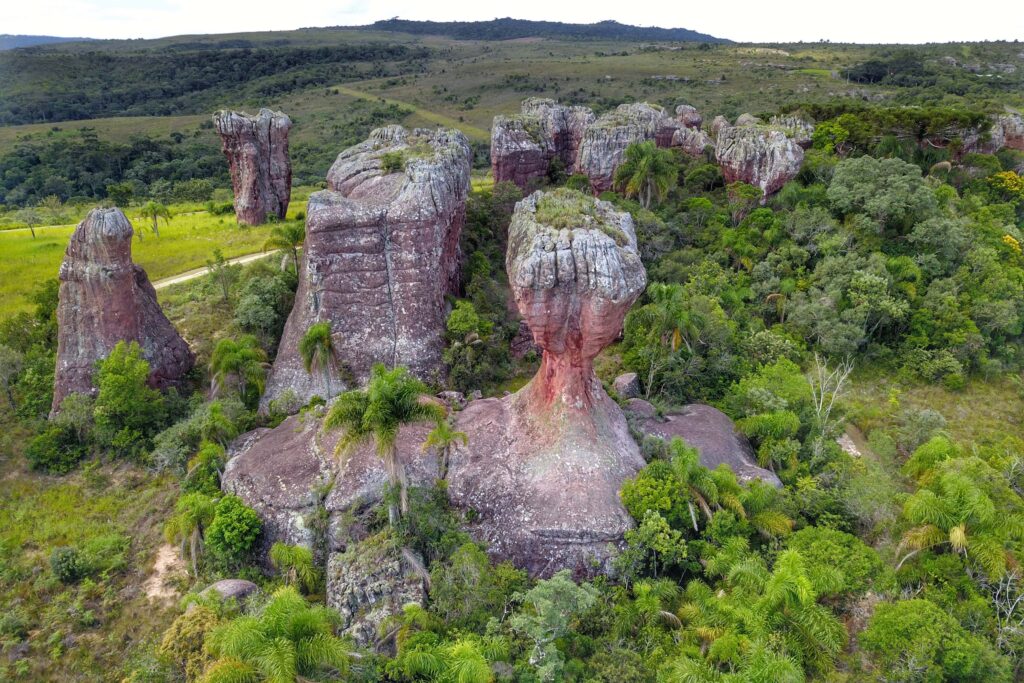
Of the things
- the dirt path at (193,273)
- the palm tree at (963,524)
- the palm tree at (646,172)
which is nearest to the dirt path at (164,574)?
the palm tree at (963,524)

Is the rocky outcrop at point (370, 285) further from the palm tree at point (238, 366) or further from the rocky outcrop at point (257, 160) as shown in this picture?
the rocky outcrop at point (257, 160)

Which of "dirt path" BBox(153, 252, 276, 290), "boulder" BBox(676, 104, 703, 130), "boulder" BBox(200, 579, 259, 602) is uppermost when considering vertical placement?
"boulder" BBox(676, 104, 703, 130)

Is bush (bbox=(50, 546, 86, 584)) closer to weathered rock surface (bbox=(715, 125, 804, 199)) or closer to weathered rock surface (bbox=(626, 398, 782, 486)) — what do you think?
weathered rock surface (bbox=(626, 398, 782, 486))

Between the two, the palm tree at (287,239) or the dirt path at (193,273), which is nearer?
the palm tree at (287,239)

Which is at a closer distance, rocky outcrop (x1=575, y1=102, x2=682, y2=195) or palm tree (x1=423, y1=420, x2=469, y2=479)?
palm tree (x1=423, y1=420, x2=469, y2=479)

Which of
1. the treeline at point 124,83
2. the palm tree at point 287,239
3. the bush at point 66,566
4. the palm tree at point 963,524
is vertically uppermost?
the treeline at point 124,83

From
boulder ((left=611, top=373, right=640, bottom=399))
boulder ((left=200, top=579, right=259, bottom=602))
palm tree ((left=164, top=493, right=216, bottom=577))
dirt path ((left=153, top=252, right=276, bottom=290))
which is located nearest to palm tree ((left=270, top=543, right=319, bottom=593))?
boulder ((left=200, top=579, right=259, bottom=602))

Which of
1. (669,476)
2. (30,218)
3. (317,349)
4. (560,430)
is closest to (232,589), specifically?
(317,349)
